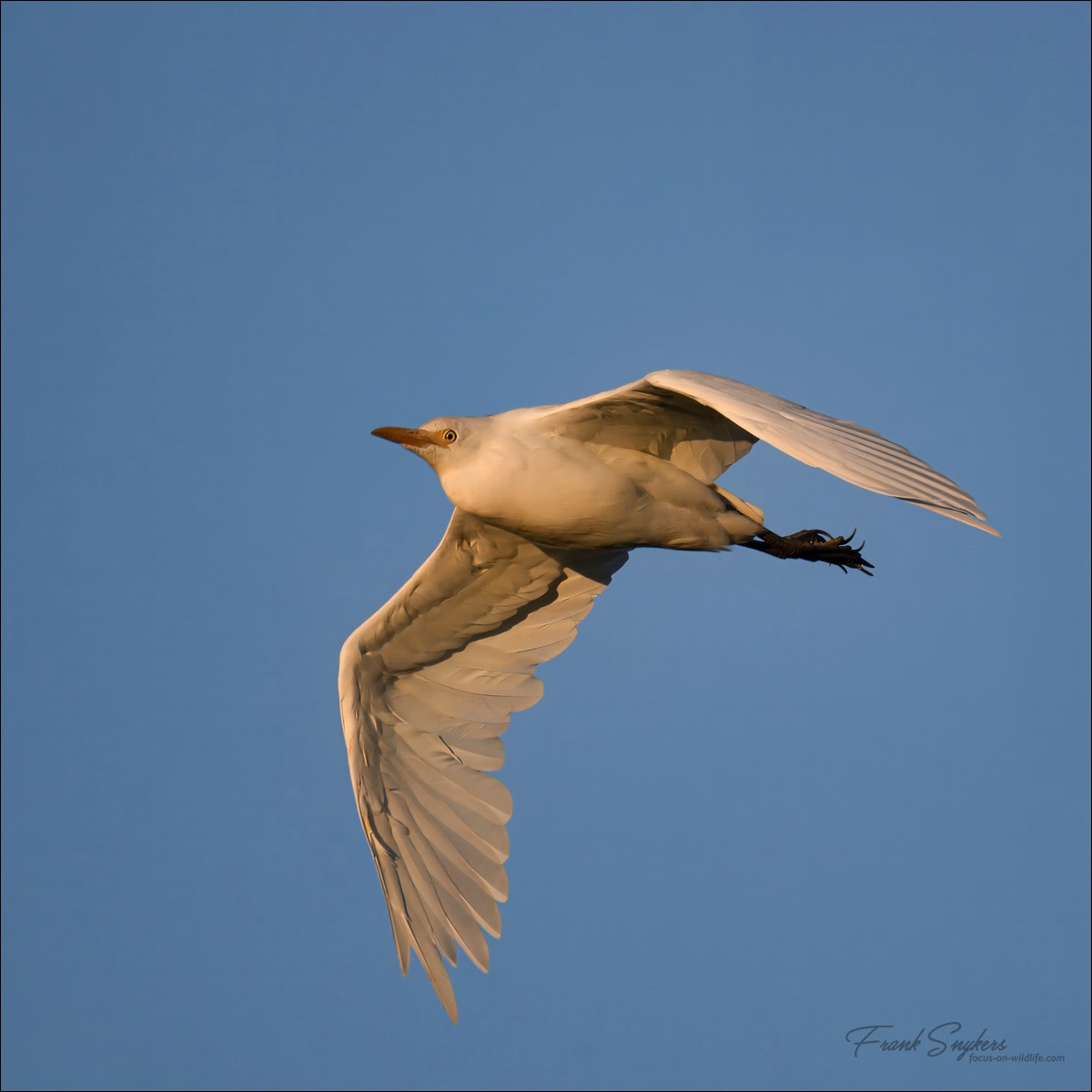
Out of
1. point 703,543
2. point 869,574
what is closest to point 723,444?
point 703,543

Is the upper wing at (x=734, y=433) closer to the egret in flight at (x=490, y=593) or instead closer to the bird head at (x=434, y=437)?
the egret in flight at (x=490, y=593)

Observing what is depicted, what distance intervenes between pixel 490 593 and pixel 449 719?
4.51 ft

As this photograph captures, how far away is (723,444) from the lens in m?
14.2

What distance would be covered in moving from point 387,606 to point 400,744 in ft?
5.00

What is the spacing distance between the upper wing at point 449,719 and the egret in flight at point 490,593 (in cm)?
1

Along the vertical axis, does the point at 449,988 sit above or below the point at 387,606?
below

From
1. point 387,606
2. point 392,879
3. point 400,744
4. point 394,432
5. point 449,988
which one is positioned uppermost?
point 394,432

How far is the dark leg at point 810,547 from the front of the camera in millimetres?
14555

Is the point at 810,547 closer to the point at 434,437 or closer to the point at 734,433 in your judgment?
the point at 734,433

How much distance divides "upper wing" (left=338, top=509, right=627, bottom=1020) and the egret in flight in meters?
0.01

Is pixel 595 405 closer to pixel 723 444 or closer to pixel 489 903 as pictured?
pixel 723 444

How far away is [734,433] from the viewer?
558 inches

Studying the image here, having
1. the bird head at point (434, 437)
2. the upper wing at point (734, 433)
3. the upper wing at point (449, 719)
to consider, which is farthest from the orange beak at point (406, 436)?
the upper wing at point (449, 719)

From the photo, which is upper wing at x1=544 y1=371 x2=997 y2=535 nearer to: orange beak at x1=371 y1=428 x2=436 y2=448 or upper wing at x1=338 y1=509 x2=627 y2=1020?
orange beak at x1=371 y1=428 x2=436 y2=448
